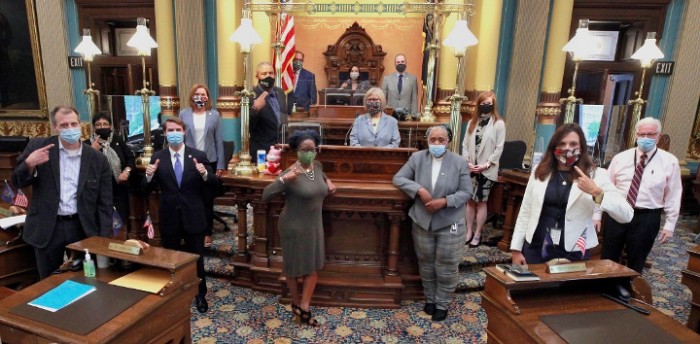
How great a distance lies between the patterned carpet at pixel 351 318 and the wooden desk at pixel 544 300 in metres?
1.33

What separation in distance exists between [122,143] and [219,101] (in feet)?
12.0

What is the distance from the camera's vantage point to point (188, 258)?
8.02ft

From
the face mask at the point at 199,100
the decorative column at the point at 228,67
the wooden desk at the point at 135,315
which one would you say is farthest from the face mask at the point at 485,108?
the decorative column at the point at 228,67

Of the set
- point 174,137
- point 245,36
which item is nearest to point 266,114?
point 245,36

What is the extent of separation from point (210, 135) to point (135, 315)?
8.79 ft

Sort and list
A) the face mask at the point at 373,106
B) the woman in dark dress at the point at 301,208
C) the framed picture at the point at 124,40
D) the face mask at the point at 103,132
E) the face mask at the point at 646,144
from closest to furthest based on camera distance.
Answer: the woman in dark dress at the point at 301,208, the face mask at the point at 646,144, the face mask at the point at 103,132, the face mask at the point at 373,106, the framed picture at the point at 124,40

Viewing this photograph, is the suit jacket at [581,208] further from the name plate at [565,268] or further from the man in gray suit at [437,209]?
the man in gray suit at [437,209]

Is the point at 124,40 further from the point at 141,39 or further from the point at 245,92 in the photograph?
the point at 245,92

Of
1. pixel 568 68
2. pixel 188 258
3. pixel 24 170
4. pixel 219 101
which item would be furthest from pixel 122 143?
pixel 568 68

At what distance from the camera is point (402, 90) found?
6344 millimetres

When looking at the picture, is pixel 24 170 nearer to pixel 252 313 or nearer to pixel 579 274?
pixel 252 313

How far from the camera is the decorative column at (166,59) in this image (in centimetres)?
750

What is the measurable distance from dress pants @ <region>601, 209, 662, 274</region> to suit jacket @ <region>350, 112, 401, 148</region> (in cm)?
218

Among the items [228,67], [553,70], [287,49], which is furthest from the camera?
[228,67]
